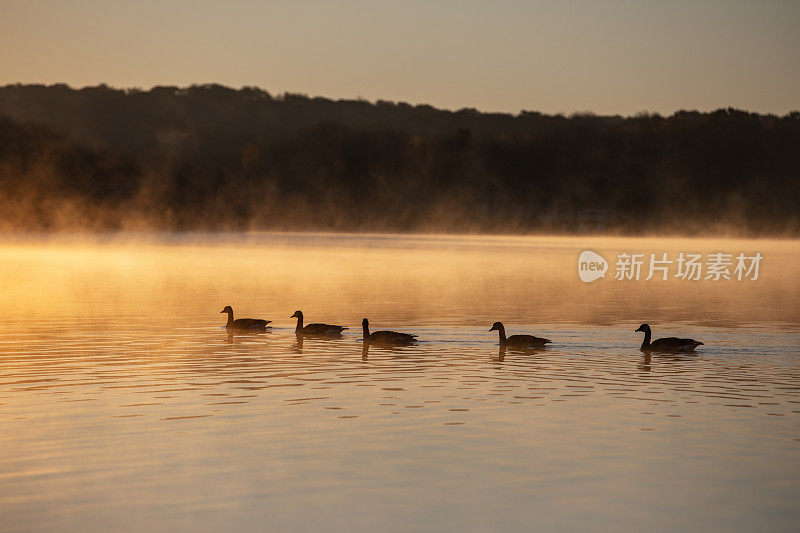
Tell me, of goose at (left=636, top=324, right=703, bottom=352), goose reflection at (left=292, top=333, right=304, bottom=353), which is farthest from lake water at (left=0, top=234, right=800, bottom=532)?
goose at (left=636, top=324, right=703, bottom=352)

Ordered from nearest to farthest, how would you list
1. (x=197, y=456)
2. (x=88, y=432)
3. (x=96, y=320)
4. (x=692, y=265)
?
1. (x=197, y=456)
2. (x=88, y=432)
3. (x=96, y=320)
4. (x=692, y=265)

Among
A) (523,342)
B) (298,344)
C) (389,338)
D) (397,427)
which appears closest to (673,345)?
(523,342)

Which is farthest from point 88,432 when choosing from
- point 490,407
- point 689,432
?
point 689,432

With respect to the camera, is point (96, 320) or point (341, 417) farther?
point (96, 320)

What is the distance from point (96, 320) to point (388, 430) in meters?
23.7

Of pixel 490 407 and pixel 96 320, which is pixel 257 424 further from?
pixel 96 320

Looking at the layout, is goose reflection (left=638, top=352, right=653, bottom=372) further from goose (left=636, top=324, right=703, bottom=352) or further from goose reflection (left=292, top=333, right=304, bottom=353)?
goose reflection (left=292, top=333, right=304, bottom=353)

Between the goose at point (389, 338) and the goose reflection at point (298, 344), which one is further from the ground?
the goose at point (389, 338)

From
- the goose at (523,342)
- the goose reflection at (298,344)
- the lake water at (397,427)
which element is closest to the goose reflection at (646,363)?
the lake water at (397,427)

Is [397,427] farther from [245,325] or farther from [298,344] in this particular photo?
[245,325]

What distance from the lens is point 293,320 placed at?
40625 millimetres

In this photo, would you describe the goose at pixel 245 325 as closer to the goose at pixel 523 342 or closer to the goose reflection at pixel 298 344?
the goose reflection at pixel 298 344

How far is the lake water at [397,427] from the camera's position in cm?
1451

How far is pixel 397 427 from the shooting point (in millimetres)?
19391
